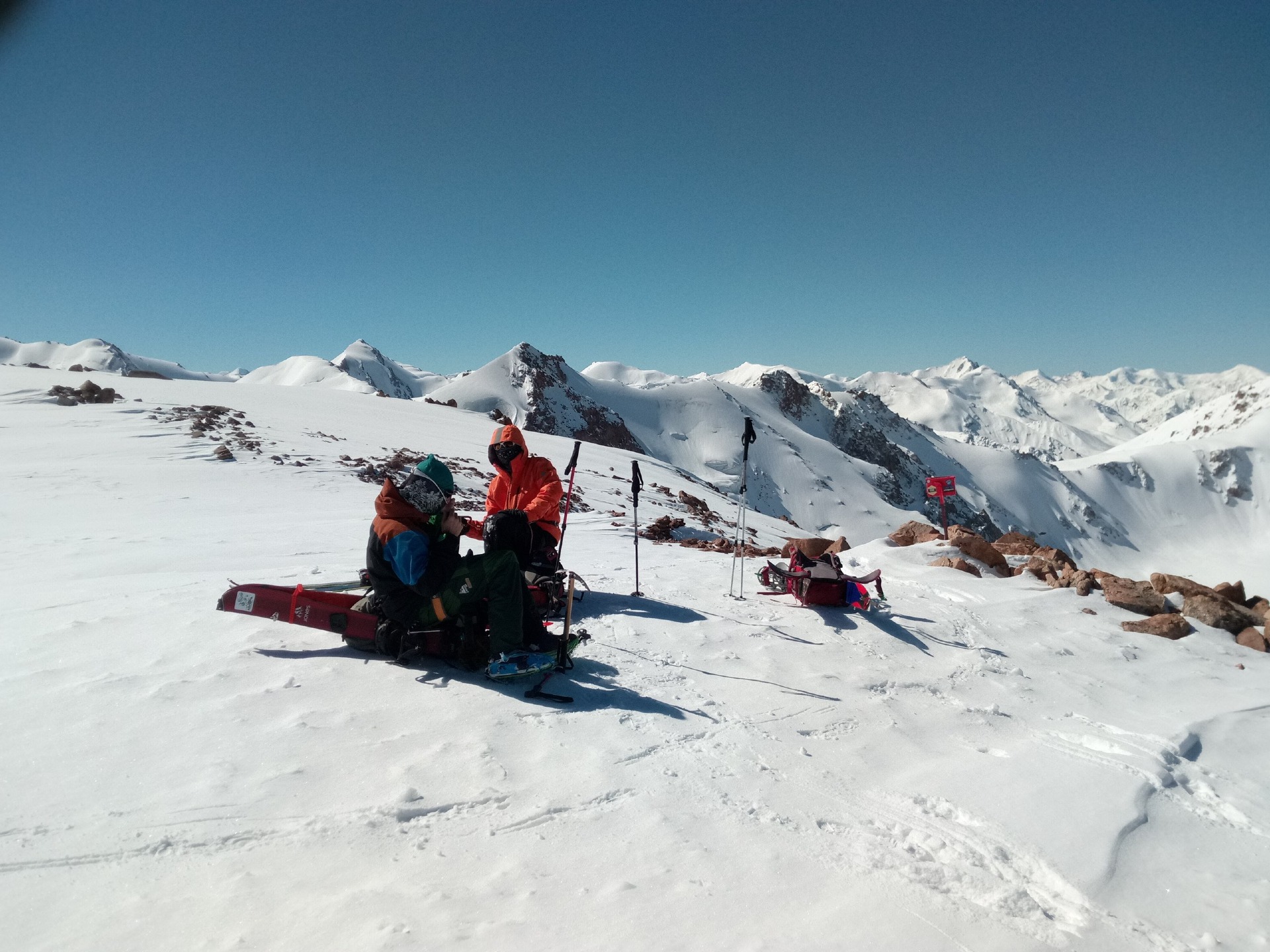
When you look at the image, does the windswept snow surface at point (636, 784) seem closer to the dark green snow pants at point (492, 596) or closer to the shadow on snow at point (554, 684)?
the shadow on snow at point (554, 684)

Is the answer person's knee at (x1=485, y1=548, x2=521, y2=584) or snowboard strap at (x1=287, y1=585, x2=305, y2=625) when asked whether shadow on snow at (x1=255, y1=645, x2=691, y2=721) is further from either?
person's knee at (x1=485, y1=548, x2=521, y2=584)

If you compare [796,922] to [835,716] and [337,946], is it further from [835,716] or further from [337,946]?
[835,716]

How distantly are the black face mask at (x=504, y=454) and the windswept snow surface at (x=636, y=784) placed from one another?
1898 millimetres

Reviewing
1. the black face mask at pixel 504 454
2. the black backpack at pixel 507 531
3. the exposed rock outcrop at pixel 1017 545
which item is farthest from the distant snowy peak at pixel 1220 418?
the black backpack at pixel 507 531

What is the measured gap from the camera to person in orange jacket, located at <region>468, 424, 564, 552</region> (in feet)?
22.7

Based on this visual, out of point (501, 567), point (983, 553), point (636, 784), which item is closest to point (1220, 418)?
point (983, 553)

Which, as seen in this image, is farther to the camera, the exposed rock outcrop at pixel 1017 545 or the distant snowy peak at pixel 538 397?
the distant snowy peak at pixel 538 397

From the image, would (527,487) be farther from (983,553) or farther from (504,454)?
(983,553)

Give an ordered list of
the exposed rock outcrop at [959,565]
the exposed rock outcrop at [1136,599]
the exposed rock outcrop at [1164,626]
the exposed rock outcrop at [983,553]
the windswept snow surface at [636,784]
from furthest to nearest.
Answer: the exposed rock outcrop at [983,553] < the exposed rock outcrop at [959,565] < the exposed rock outcrop at [1136,599] < the exposed rock outcrop at [1164,626] < the windswept snow surface at [636,784]

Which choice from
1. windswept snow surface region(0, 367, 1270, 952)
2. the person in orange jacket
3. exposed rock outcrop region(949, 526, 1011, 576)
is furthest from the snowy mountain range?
windswept snow surface region(0, 367, 1270, 952)

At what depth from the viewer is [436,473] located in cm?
469

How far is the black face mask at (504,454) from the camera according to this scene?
23.3 feet

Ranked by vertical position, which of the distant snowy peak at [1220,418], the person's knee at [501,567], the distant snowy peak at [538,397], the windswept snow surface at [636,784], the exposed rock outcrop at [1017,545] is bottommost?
the windswept snow surface at [636,784]

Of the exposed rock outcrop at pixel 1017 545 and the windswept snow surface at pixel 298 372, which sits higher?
the windswept snow surface at pixel 298 372
